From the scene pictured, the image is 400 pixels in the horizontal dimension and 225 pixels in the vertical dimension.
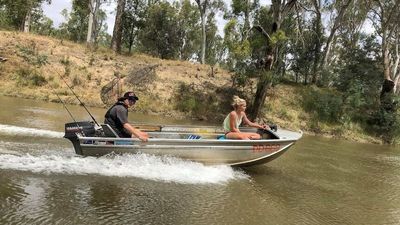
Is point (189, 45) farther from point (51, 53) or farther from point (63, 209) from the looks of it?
point (63, 209)

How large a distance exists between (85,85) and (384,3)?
1852cm

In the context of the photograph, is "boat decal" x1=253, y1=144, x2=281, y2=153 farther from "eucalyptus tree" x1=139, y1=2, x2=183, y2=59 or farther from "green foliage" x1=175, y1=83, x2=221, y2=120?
"eucalyptus tree" x1=139, y1=2, x2=183, y2=59

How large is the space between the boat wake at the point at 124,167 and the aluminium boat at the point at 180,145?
15 cm

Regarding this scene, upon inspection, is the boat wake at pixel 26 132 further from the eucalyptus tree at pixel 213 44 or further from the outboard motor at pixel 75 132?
the eucalyptus tree at pixel 213 44

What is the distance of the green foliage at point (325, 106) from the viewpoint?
24266 millimetres

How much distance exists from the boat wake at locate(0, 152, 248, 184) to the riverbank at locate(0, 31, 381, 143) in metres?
13.1

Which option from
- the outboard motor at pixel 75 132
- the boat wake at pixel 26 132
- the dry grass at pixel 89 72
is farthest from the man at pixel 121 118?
the dry grass at pixel 89 72

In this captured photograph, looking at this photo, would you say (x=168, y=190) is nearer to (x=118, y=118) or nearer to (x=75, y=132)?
(x=118, y=118)

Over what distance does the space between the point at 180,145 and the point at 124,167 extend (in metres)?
1.27

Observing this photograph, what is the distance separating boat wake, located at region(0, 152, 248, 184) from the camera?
826 cm

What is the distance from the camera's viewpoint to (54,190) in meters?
7.06

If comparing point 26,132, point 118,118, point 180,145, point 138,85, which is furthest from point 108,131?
point 138,85

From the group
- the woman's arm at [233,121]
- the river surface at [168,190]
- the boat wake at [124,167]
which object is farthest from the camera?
the woman's arm at [233,121]

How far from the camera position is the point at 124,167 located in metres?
8.80
